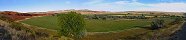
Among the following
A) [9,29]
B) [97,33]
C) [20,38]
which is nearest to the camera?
[20,38]

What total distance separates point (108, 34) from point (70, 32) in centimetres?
2285

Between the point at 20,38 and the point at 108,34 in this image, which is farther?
the point at 108,34

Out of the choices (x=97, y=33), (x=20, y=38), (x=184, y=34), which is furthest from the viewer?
(x=97, y=33)

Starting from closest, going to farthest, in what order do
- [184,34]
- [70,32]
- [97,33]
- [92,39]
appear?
1. [184,34]
2. [70,32]
3. [92,39]
4. [97,33]

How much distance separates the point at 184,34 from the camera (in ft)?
84.0

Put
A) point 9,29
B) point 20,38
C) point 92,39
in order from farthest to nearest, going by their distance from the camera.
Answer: point 92,39
point 9,29
point 20,38

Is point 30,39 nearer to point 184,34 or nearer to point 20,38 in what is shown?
point 20,38

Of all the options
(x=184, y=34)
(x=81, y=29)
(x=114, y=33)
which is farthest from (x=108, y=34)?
(x=184, y=34)

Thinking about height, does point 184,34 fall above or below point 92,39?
above

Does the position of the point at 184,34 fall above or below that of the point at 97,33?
above

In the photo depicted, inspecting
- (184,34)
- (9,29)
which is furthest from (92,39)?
(184,34)

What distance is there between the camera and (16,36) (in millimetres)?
50656

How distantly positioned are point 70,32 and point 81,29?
2.53 meters

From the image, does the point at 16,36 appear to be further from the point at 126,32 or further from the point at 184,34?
the point at 126,32
